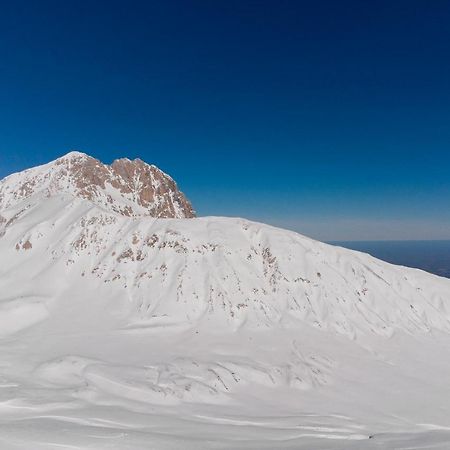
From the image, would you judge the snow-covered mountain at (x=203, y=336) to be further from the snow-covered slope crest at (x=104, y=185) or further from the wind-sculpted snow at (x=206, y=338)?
the snow-covered slope crest at (x=104, y=185)

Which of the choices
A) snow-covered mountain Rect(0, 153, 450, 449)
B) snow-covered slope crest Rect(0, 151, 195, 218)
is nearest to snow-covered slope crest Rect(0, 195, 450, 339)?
snow-covered mountain Rect(0, 153, 450, 449)

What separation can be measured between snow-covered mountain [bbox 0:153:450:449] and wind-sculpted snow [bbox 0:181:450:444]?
22 centimetres

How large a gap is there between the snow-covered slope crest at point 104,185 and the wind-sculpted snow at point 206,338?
292 inches

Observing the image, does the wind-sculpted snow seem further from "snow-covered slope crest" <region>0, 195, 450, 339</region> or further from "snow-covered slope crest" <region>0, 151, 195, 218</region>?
"snow-covered slope crest" <region>0, 151, 195, 218</region>

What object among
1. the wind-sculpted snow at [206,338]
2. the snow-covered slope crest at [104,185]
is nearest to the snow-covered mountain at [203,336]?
the wind-sculpted snow at [206,338]

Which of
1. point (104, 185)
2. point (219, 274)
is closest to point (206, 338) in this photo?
point (219, 274)

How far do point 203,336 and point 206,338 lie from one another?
0.65m

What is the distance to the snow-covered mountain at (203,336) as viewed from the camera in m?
26.7

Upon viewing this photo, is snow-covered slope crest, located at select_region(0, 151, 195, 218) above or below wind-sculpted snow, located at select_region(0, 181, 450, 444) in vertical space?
above

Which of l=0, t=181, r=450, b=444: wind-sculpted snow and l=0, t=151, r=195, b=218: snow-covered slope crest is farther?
l=0, t=151, r=195, b=218: snow-covered slope crest

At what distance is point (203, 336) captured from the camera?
166 feet

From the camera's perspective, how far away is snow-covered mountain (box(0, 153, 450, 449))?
26.7m

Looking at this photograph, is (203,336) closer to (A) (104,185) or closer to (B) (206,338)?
(B) (206,338)

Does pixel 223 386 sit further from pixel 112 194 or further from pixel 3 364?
pixel 112 194
